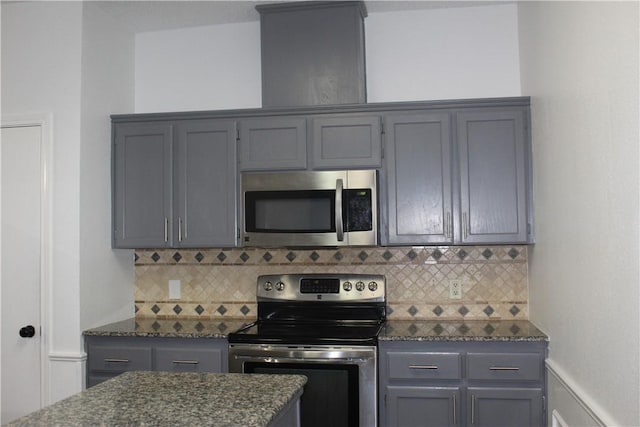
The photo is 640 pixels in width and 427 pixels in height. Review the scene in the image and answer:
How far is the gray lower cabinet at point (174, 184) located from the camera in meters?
3.37

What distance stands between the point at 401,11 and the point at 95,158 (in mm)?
2066

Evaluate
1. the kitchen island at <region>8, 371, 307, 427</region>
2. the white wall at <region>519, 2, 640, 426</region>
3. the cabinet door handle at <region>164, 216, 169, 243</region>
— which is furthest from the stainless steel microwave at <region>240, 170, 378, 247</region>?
the kitchen island at <region>8, 371, 307, 427</region>

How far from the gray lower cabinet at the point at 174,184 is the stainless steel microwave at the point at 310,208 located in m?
0.14

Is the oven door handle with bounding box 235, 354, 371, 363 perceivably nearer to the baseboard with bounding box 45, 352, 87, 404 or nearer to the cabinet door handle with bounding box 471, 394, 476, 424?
the cabinet door handle with bounding box 471, 394, 476, 424

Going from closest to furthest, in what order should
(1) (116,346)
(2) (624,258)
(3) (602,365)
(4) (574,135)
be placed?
(2) (624,258), (3) (602,365), (4) (574,135), (1) (116,346)

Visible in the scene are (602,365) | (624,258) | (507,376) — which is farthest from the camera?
(507,376)

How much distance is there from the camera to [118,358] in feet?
10.4

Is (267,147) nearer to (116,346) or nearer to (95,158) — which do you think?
(95,158)

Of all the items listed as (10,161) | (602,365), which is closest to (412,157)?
(602,365)

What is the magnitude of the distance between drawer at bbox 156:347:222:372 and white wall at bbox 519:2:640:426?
1.72 metres

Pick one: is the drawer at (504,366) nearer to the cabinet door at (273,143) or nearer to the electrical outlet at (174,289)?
the cabinet door at (273,143)

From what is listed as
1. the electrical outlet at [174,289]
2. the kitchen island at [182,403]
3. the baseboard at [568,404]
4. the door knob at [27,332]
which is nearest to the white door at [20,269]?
the door knob at [27,332]

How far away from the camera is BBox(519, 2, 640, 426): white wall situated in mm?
1683

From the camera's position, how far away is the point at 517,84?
343cm
